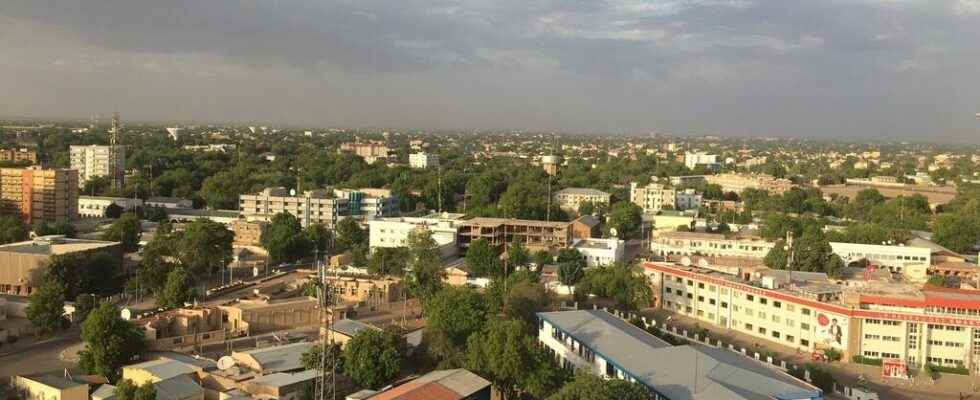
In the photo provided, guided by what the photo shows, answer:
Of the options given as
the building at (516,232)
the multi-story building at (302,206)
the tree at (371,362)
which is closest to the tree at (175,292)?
the tree at (371,362)

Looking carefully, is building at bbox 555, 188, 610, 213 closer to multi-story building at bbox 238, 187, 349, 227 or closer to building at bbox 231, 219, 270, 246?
multi-story building at bbox 238, 187, 349, 227

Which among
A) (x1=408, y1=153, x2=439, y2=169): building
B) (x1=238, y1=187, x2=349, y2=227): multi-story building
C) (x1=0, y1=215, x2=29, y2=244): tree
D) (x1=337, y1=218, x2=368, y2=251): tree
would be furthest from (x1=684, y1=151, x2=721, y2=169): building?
(x1=0, y1=215, x2=29, y2=244): tree

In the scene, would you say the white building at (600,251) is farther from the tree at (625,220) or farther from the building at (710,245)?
the tree at (625,220)

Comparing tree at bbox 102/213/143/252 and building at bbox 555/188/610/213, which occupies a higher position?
building at bbox 555/188/610/213

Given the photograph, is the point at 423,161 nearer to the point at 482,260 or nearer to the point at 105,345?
the point at 482,260

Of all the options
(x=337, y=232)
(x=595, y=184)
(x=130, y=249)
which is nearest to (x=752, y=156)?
(x=595, y=184)

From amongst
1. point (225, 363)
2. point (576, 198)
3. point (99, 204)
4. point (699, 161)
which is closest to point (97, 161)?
point (99, 204)
